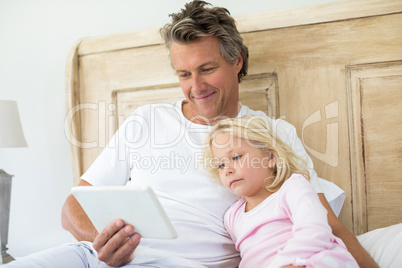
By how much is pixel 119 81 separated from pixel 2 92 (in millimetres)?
880

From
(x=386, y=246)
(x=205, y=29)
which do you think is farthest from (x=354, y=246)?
(x=205, y=29)

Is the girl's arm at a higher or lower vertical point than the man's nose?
lower

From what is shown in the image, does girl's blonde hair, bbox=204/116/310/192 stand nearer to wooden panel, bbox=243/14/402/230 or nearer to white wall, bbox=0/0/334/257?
wooden panel, bbox=243/14/402/230

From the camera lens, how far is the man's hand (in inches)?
41.5

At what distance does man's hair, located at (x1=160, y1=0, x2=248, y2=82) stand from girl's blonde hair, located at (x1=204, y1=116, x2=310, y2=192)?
0.29 metres

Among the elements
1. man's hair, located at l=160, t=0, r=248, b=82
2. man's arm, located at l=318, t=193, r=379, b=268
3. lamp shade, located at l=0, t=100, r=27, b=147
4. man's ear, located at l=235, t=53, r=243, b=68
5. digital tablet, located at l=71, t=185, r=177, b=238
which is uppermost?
man's hair, located at l=160, t=0, r=248, b=82

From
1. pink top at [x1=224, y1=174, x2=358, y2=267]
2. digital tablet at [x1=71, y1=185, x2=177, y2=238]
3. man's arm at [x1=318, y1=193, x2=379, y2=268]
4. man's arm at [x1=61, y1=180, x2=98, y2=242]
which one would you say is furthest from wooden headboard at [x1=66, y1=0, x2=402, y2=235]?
digital tablet at [x1=71, y1=185, x2=177, y2=238]

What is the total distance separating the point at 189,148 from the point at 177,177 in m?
0.11

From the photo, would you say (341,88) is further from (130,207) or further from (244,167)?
(130,207)

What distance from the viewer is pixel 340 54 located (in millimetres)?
1564

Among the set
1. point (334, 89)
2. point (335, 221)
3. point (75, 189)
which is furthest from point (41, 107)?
point (335, 221)

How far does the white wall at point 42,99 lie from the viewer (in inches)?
86.0

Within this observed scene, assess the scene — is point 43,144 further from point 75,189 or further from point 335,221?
point 335,221

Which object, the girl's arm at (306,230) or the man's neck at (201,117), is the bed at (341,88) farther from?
the girl's arm at (306,230)
